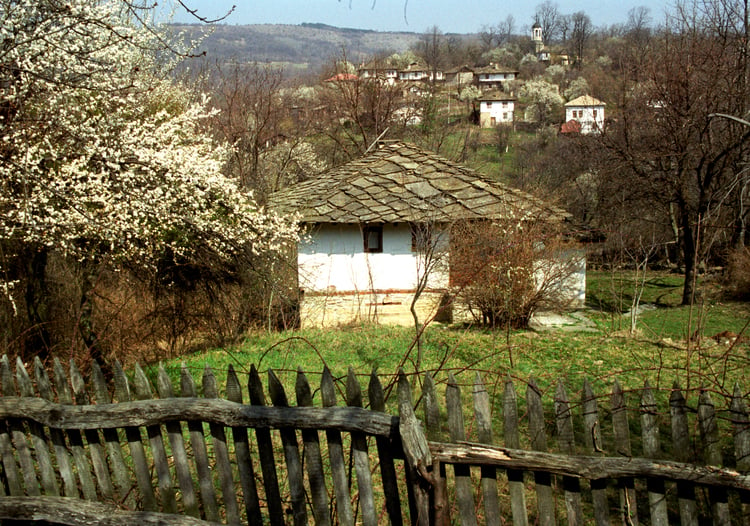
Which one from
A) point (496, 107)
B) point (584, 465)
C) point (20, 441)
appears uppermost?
point (496, 107)

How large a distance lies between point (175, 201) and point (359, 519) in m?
5.91

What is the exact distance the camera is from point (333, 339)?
11.3 m

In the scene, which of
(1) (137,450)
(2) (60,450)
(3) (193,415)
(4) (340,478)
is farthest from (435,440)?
(2) (60,450)

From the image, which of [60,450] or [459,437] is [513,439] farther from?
[60,450]

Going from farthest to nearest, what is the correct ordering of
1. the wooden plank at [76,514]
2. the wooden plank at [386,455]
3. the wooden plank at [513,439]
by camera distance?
1. the wooden plank at [76,514]
2. the wooden plank at [386,455]
3. the wooden plank at [513,439]

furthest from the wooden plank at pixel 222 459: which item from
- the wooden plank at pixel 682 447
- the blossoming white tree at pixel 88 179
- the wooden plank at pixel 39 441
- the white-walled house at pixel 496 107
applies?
the white-walled house at pixel 496 107

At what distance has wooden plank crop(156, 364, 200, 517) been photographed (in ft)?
11.3

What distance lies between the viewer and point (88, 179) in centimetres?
800

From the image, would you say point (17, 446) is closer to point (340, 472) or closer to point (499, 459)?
point (340, 472)

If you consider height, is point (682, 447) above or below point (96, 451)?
above

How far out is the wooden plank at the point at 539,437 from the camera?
281 centimetres

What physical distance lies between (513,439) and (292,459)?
3.58ft

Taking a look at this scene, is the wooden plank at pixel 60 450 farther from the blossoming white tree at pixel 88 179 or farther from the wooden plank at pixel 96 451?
the blossoming white tree at pixel 88 179

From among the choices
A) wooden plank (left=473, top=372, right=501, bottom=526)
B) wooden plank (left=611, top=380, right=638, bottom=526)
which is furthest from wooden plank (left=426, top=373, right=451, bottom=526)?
wooden plank (left=611, top=380, right=638, bottom=526)
